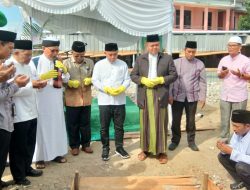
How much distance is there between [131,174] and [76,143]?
1.17 m

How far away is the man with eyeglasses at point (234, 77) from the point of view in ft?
18.5

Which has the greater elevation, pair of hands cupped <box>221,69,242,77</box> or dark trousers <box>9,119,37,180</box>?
pair of hands cupped <box>221,69,242,77</box>

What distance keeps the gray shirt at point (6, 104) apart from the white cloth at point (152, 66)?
217cm

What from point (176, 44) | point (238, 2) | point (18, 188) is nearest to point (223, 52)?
point (176, 44)

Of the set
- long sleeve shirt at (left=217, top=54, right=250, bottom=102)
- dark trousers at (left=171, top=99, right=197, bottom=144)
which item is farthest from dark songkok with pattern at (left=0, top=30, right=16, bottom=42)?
long sleeve shirt at (left=217, top=54, right=250, bottom=102)

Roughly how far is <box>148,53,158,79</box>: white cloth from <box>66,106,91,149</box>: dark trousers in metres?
1.11

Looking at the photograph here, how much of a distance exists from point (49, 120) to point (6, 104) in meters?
1.41

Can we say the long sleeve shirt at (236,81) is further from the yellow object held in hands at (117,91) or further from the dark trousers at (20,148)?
the dark trousers at (20,148)

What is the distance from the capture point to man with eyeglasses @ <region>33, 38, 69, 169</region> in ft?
16.6

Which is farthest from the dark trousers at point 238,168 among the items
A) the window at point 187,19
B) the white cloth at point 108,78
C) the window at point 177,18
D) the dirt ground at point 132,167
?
the window at point 187,19

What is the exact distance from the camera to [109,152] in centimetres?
588

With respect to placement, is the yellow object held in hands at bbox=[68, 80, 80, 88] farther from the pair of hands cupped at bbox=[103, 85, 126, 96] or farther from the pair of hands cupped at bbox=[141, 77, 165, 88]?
the pair of hands cupped at bbox=[141, 77, 165, 88]

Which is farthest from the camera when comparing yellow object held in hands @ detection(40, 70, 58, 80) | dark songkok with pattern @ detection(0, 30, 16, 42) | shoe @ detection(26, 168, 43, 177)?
shoe @ detection(26, 168, 43, 177)

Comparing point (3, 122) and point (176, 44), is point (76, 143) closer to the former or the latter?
point (3, 122)
